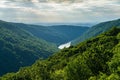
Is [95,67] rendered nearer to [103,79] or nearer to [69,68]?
[69,68]

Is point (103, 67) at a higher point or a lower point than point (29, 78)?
higher

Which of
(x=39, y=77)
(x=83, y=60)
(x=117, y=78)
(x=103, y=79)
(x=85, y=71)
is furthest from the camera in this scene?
(x=39, y=77)

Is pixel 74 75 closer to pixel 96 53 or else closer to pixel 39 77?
pixel 96 53

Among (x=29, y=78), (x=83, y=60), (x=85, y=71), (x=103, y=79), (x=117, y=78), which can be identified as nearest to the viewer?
(x=117, y=78)

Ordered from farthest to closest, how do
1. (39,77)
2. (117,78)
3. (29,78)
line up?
(29,78) < (39,77) < (117,78)

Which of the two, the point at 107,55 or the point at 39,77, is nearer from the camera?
the point at 107,55

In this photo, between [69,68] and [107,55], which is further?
[107,55]

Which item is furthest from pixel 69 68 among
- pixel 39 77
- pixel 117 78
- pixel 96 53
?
pixel 117 78

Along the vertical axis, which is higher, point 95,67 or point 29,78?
point 95,67

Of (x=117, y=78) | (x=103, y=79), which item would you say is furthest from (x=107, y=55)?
(x=117, y=78)
